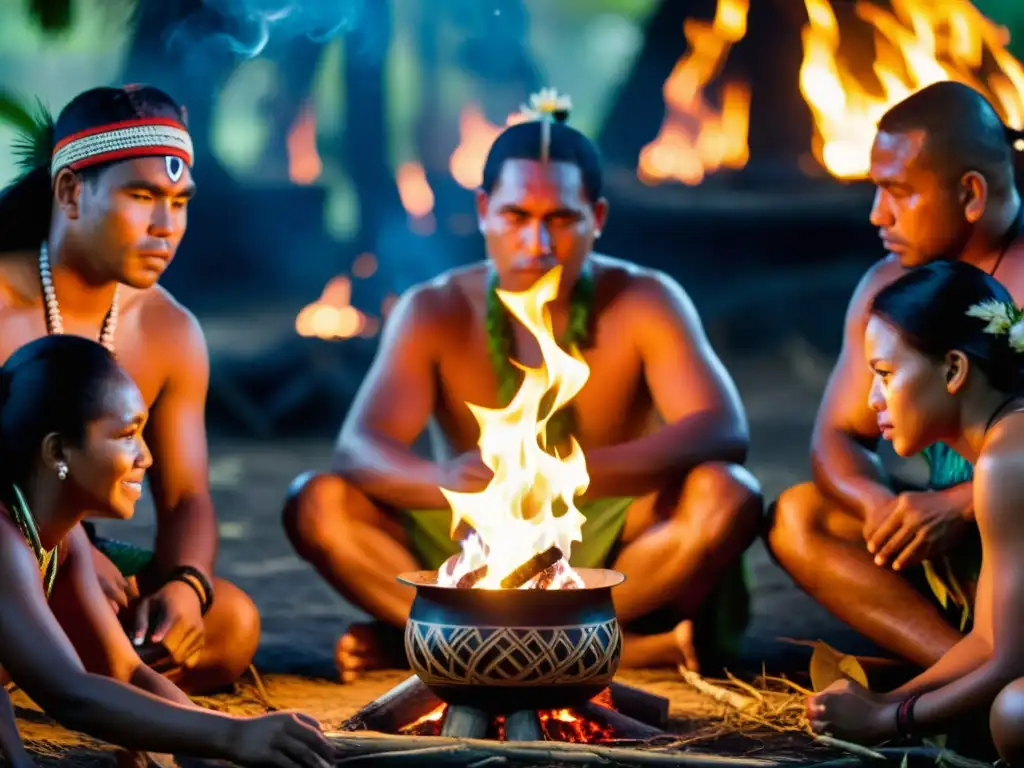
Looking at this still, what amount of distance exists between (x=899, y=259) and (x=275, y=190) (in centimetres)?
980

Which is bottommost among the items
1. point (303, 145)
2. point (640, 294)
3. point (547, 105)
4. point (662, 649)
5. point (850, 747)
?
point (662, 649)

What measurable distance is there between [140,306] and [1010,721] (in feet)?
10.2

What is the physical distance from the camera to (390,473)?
5.87 m

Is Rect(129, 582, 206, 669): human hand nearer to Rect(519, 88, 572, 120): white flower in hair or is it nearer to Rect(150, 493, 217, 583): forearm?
Rect(150, 493, 217, 583): forearm

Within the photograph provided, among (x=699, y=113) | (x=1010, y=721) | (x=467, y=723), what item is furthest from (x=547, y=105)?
(x=699, y=113)

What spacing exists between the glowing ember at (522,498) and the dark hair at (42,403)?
44.5 inches

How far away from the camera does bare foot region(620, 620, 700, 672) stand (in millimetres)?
5891

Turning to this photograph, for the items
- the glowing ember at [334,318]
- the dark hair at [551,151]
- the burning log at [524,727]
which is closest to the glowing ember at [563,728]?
the burning log at [524,727]

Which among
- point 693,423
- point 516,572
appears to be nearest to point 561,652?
point 516,572

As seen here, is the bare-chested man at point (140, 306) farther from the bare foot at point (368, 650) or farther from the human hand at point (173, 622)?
the bare foot at point (368, 650)

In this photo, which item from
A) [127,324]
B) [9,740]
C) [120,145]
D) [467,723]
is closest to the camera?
[9,740]

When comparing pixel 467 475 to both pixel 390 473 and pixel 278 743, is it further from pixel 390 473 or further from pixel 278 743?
pixel 278 743

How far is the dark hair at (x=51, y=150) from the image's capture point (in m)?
5.19

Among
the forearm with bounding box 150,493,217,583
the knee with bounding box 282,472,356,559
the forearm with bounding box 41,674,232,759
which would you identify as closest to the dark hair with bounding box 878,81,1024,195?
the knee with bounding box 282,472,356,559
